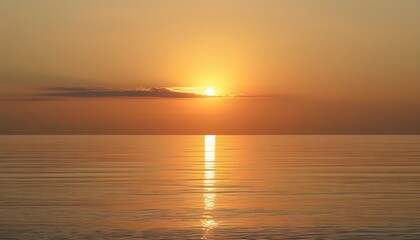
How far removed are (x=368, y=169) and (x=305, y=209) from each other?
34624 mm

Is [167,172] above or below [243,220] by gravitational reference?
above

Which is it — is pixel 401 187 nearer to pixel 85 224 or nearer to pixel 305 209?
pixel 305 209

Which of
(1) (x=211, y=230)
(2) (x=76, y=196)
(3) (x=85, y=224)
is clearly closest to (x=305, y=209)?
(1) (x=211, y=230)

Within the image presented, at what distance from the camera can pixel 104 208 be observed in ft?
121

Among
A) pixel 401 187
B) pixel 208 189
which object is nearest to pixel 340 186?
pixel 401 187

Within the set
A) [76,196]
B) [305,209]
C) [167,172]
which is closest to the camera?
[305,209]

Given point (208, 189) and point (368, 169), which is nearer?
point (208, 189)

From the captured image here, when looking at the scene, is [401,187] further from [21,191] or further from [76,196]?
[21,191]

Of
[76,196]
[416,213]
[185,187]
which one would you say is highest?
[185,187]

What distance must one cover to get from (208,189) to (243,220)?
50.3ft

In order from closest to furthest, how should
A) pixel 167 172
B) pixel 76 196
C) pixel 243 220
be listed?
pixel 243 220 → pixel 76 196 → pixel 167 172

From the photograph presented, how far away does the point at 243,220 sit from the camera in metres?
32.3

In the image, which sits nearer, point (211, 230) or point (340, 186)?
point (211, 230)

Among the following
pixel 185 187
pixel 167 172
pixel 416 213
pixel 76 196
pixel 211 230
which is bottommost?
pixel 211 230
